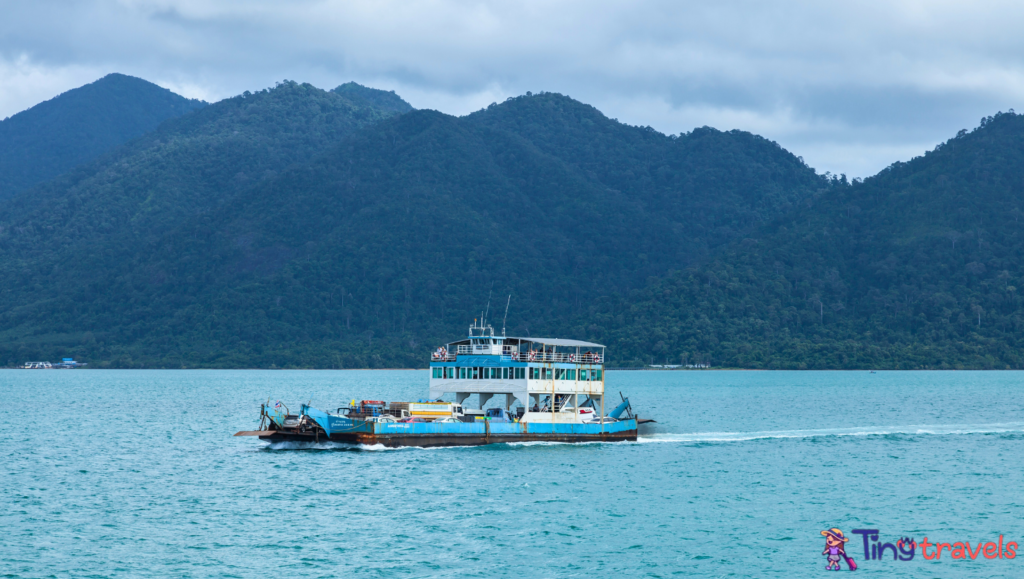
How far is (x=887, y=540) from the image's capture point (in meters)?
45.6

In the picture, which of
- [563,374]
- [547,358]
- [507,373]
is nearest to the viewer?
[507,373]

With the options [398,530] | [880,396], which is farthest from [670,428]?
[880,396]

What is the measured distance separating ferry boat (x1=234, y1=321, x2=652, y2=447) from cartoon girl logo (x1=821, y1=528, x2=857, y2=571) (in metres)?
28.1

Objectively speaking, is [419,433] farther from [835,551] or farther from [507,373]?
[835,551]

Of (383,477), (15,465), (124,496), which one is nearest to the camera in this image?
(124,496)

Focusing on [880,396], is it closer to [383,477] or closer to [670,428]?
[670,428]

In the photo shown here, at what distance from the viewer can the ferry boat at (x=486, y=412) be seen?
68625mm

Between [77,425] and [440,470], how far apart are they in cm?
5420

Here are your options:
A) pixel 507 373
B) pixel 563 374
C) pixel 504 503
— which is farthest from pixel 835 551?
pixel 507 373

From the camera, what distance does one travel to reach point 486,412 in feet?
242

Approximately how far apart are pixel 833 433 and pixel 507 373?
34741mm

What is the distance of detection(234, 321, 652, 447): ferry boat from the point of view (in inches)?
2702

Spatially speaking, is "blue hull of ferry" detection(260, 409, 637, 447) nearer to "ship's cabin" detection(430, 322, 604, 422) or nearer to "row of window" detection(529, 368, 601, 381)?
"ship's cabin" detection(430, 322, 604, 422)

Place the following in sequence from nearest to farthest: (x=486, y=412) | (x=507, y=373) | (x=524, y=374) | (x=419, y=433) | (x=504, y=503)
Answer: (x=504, y=503) → (x=419, y=433) → (x=524, y=374) → (x=507, y=373) → (x=486, y=412)
